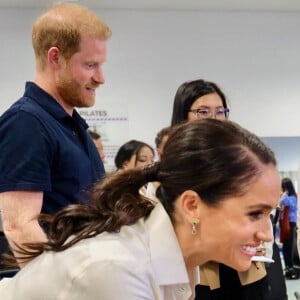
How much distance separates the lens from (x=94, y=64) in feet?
4.55

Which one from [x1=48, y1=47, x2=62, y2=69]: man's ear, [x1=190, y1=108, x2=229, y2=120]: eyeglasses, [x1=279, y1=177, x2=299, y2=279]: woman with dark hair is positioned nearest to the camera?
[x1=48, y1=47, x2=62, y2=69]: man's ear

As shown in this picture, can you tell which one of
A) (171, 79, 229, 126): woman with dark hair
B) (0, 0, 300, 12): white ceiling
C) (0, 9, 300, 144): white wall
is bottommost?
(171, 79, 229, 126): woman with dark hair

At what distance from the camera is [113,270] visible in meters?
0.90

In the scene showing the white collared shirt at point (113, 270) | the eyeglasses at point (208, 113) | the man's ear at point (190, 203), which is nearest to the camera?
the white collared shirt at point (113, 270)

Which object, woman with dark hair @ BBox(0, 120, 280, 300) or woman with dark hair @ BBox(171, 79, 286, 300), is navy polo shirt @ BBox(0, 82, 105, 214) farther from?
woman with dark hair @ BBox(171, 79, 286, 300)

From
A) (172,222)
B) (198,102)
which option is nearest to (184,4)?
(198,102)

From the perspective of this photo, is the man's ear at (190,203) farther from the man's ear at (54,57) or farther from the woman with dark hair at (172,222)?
the man's ear at (54,57)

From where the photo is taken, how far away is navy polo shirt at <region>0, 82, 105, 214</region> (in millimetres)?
1255

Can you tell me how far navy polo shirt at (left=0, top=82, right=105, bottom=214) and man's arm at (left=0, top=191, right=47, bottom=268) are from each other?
0.02 m

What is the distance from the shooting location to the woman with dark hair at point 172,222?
930mm

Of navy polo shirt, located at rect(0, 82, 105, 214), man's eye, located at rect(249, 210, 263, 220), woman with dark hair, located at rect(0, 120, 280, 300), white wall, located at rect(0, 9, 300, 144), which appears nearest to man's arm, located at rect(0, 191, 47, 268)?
navy polo shirt, located at rect(0, 82, 105, 214)

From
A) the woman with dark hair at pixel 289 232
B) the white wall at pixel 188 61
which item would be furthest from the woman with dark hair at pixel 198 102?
the woman with dark hair at pixel 289 232

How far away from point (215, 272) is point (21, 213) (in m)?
0.74

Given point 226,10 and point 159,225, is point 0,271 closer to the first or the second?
point 159,225
